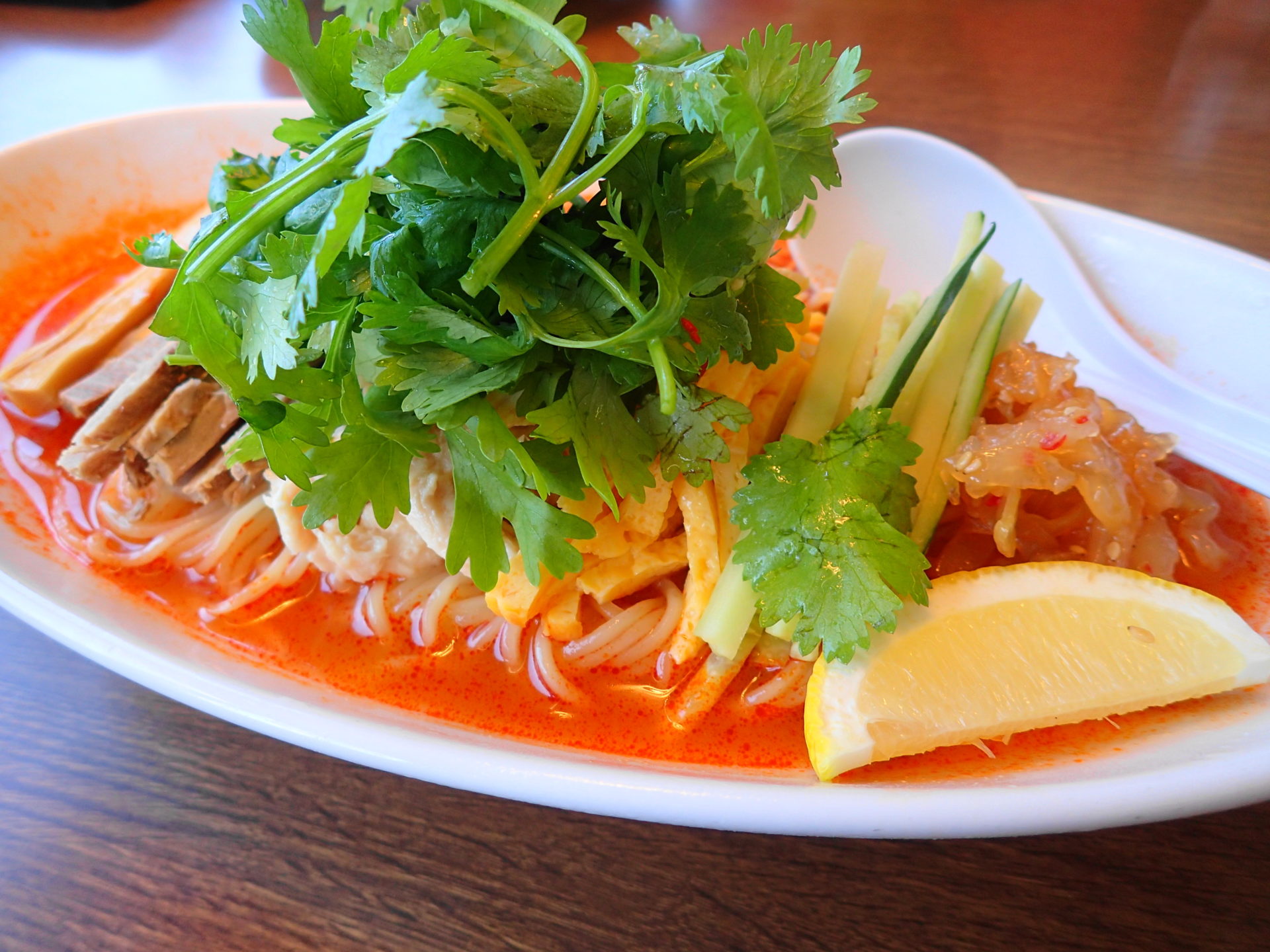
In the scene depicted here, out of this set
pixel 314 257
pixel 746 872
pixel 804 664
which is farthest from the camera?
pixel 804 664

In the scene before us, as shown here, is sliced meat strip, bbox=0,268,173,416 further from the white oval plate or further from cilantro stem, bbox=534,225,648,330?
cilantro stem, bbox=534,225,648,330

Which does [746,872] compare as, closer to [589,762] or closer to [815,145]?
[589,762]

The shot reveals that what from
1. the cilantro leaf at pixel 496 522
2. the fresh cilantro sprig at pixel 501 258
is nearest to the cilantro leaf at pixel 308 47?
the fresh cilantro sprig at pixel 501 258

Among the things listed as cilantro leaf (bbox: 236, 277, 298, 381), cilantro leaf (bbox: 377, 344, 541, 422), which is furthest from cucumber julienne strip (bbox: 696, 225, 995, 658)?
cilantro leaf (bbox: 236, 277, 298, 381)

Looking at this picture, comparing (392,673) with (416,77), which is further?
(392,673)

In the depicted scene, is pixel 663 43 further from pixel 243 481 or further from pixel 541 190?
pixel 243 481

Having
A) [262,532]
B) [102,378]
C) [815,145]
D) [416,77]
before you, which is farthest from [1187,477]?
[102,378]

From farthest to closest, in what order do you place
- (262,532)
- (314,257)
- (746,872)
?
(262,532)
(746,872)
(314,257)
